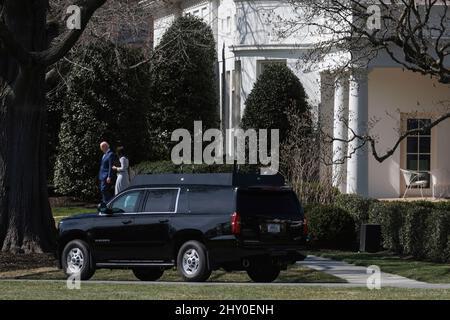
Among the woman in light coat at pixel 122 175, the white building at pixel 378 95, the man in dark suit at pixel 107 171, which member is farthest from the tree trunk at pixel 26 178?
the white building at pixel 378 95

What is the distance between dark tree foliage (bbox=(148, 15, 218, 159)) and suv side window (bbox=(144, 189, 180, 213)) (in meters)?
19.3

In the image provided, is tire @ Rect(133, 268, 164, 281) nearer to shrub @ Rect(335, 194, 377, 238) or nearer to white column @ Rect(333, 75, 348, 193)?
shrub @ Rect(335, 194, 377, 238)

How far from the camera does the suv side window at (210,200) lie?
19.1 meters

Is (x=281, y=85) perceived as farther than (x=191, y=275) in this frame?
Yes

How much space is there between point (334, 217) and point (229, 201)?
8.09m

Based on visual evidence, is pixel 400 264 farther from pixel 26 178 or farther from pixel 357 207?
pixel 26 178

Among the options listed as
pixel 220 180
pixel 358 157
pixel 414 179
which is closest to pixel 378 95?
pixel 414 179

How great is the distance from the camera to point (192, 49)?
3978 centimetres

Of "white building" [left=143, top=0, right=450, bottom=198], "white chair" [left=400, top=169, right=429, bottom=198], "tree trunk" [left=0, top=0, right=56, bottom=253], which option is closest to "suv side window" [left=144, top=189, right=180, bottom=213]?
"tree trunk" [left=0, top=0, right=56, bottom=253]

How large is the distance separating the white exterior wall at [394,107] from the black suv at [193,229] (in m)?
16.5

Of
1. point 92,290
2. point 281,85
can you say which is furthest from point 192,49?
point 92,290

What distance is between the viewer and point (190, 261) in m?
19.3
